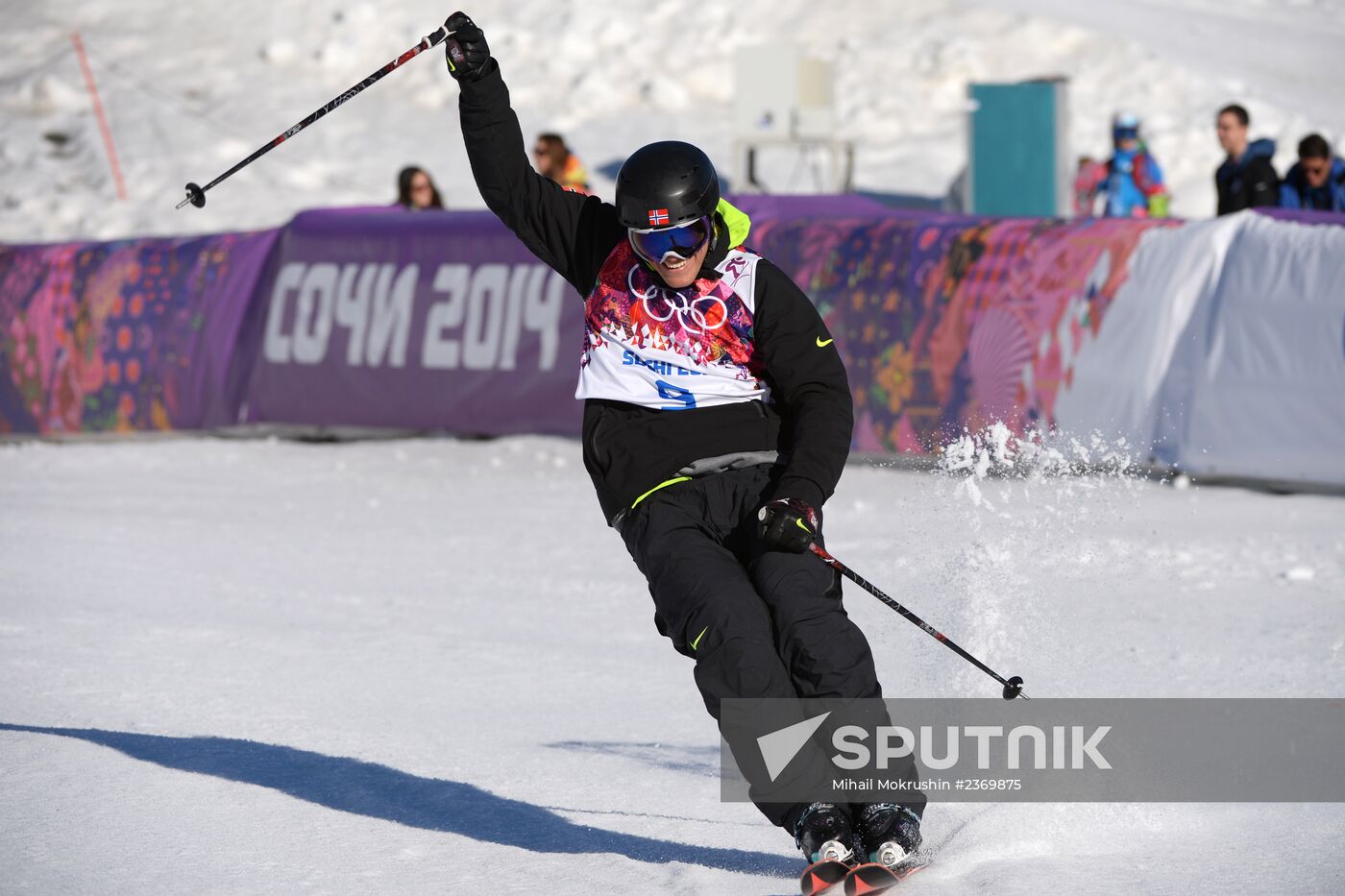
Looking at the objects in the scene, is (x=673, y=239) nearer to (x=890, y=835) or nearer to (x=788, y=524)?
(x=788, y=524)

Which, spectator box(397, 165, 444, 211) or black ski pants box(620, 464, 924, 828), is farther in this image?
spectator box(397, 165, 444, 211)

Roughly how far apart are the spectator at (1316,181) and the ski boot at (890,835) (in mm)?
8057

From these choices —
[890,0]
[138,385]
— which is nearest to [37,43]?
[890,0]

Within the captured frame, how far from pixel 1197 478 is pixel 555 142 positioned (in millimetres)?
5280

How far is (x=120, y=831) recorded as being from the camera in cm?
435

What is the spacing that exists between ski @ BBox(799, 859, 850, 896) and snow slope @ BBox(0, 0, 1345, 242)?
18.7m

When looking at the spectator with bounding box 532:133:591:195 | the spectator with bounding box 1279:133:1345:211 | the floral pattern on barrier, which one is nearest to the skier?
the spectator with bounding box 1279:133:1345:211

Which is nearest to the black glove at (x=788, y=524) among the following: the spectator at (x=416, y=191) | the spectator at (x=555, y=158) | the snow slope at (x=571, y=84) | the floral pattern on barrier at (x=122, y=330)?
the spectator at (x=555, y=158)

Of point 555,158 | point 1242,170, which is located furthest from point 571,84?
point 1242,170

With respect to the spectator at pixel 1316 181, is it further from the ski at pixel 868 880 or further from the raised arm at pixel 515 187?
the ski at pixel 868 880

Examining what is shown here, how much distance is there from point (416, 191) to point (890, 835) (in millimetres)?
10157

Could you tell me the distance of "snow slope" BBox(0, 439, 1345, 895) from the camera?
13.6ft

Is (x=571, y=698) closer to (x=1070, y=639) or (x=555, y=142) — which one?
(x=1070, y=639)
